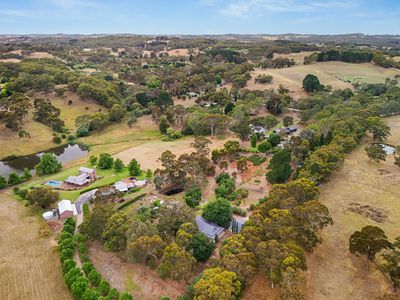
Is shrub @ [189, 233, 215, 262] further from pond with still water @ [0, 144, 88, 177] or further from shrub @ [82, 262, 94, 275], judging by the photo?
pond with still water @ [0, 144, 88, 177]

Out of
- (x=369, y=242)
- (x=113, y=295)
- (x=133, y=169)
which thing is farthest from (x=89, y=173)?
(x=369, y=242)

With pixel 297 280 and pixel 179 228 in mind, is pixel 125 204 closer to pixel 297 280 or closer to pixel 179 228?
pixel 179 228

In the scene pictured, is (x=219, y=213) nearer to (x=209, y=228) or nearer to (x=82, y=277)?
(x=209, y=228)

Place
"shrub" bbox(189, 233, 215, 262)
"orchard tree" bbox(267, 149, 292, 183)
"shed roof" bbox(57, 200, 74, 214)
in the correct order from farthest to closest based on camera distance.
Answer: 1. "orchard tree" bbox(267, 149, 292, 183)
2. "shed roof" bbox(57, 200, 74, 214)
3. "shrub" bbox(189, 233, 215, 262)

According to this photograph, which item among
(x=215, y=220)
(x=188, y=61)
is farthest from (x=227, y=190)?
(x=188, y=61)

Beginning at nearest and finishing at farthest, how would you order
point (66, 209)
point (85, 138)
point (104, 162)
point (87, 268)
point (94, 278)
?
1. point (94, 278)
2. point (87, 268)
3. point (66, 209)
4. point (104, 162)
5. point (85, 138)

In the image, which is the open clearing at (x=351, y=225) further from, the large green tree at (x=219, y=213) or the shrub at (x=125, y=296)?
the shrub at (x=125, y=296)

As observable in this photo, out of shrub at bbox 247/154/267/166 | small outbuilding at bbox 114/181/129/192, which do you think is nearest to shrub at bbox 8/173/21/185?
small outbuilding at bbox 114/181/129/192
